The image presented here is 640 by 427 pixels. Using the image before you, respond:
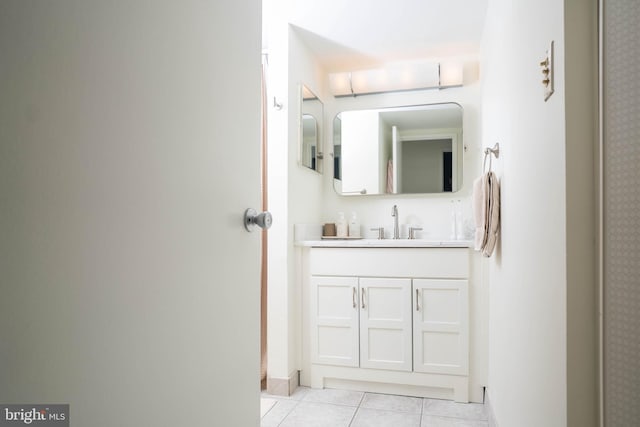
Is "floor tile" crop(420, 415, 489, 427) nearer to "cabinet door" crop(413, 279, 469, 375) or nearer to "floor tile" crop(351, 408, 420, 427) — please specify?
"floor tile" crop(351, 408, 420, 427)

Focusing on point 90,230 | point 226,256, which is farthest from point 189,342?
point 90,230

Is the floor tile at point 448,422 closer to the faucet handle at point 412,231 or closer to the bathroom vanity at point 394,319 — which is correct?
the bathroom vanity at point 394,319

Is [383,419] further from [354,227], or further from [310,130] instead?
[310,130]

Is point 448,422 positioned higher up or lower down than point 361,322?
lower down

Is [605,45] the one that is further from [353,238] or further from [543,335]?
[353,238]

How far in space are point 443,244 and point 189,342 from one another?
75.4 inches

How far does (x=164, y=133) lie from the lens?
76 cm

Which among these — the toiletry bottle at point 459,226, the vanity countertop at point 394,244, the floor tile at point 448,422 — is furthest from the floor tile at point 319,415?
the toiletry bottle at point 459,226

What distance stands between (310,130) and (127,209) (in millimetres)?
2418

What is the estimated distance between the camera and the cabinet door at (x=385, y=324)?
248cm

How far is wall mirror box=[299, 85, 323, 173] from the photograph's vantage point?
112 inches

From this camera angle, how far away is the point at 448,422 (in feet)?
7.14

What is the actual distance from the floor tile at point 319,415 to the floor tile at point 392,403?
14 centimetres

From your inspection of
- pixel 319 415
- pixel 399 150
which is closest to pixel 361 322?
pixel 319 415
